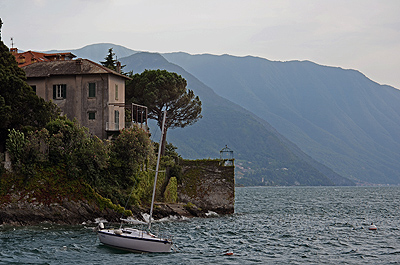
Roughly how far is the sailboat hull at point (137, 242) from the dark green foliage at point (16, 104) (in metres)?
18.5

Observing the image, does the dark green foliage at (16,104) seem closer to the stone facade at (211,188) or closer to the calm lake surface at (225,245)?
the calm lake surface at (225,245)

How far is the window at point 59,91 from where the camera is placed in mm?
60156

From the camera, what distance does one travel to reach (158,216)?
177 feet

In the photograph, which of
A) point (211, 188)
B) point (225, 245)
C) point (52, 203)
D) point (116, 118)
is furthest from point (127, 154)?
point (225, 245)

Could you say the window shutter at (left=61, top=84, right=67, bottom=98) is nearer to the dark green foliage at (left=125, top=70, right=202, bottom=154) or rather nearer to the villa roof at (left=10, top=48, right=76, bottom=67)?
the villa roof at (left=10, top=48, right=76, bottom=67)

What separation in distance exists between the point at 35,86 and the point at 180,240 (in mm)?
30485

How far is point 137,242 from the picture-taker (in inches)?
1353

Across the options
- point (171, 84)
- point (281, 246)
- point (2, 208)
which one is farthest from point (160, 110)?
point (281, 246)

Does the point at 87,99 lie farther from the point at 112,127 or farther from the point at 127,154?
the point at 127,154

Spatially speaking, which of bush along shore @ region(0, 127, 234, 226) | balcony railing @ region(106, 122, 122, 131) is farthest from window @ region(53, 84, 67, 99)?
bush along shore @ region(0, 127, 234, 226)

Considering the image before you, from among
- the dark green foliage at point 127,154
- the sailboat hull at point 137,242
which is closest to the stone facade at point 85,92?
the dark green foliage at point 127,154

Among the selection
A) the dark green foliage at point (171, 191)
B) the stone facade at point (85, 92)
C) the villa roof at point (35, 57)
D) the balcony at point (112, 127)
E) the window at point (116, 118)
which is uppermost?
the villa roof at point (35, 57)

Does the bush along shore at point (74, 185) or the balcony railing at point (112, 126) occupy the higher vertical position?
the balcony railing at point (112, 126)

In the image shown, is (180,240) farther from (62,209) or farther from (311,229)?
(311,229)
